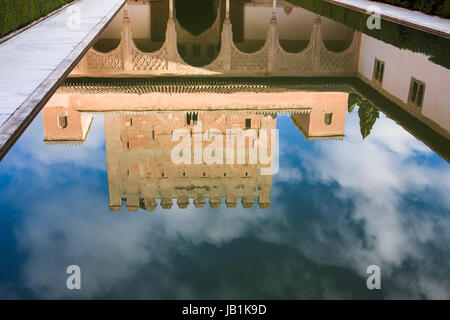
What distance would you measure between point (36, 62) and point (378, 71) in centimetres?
623

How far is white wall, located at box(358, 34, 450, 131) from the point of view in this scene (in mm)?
6336

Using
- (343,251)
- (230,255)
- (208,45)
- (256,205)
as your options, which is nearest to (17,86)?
(256,205)

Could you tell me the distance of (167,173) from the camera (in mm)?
4129

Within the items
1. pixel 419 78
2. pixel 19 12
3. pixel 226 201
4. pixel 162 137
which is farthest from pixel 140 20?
pixel 226 201

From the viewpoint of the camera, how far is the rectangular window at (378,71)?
28.6 feet

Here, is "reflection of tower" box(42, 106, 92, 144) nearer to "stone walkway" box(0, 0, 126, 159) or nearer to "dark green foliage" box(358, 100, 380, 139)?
"stone walkway" box(0, 0, 126, 159)

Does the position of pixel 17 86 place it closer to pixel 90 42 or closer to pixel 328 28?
pixel 90 42

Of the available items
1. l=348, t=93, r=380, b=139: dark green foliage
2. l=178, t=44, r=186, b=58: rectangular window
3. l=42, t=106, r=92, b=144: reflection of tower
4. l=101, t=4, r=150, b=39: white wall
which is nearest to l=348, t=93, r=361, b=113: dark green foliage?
l=348, t=93, r=380, b=139: dark green foliage

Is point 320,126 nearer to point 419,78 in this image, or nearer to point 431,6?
point 419,78

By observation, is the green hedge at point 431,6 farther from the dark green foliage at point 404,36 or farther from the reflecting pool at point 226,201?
the reflecting pool at point 226,201

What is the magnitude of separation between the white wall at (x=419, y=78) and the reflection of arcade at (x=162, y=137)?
0.93 metres

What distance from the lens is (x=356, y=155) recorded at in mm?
5043

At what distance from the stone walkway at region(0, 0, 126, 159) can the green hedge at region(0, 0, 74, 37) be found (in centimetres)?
25
